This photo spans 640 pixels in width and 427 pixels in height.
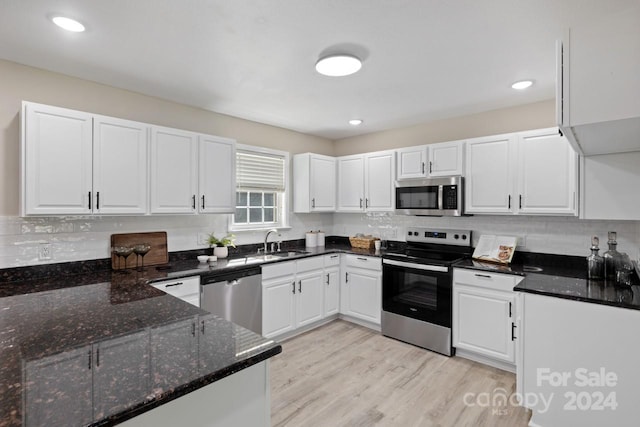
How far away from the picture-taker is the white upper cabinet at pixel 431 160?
Answer: 11.4 feet

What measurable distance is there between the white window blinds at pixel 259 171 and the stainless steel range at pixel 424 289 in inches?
67.8

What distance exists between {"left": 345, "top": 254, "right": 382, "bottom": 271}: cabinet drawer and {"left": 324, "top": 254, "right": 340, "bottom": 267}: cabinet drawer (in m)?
0.12

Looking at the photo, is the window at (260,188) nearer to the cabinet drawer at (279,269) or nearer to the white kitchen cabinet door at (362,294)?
the cabinet drawer at (279,269)

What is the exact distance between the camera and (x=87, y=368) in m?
1.07

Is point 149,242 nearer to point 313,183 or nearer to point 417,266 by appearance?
point 313,183

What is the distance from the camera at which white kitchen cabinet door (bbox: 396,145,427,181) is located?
373 cm

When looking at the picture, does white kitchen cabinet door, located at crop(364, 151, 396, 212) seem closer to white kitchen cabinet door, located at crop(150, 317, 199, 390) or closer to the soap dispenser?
the soap dispenser

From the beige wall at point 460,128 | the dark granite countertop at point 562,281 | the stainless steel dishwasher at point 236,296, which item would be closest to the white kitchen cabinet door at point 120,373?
the stainless steel dishwasher at point 236,296

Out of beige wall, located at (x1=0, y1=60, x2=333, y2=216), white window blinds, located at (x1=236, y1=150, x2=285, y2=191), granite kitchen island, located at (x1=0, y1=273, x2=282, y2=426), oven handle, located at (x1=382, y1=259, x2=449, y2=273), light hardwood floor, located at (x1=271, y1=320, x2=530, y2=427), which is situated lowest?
light hardwood floor, located at (x1=271, y1=320, x2=530, y2=427)

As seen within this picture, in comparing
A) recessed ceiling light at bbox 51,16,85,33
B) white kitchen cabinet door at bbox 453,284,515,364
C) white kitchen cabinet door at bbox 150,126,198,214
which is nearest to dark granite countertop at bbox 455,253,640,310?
white kitchen cabinet door at bbox 453,284,515,364

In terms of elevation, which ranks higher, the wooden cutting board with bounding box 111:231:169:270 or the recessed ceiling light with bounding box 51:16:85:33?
the recessed ceiling light with bounding box 51:16:85:33

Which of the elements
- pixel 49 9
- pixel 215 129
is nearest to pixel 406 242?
pixel 215 129

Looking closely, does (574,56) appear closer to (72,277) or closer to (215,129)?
(215,129)

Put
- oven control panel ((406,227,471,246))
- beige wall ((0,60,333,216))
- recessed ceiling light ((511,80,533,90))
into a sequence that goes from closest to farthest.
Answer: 1. beige wall ((0,60,333,216))
2. recessed ceiling light ((511,80,533,90))
3. oven control panel ((406,227,471,246))
